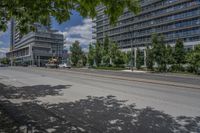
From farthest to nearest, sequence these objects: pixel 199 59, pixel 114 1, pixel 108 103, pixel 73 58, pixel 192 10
→ pixel 73 58
pixel 192 10
pixel 199 59
pixel 108 103
pixel 114 1

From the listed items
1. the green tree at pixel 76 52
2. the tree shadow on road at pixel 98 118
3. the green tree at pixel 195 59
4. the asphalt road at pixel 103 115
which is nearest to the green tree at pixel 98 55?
the green tree at pixel 76 52

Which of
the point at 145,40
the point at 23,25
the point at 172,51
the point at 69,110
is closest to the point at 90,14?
the point at 23,25

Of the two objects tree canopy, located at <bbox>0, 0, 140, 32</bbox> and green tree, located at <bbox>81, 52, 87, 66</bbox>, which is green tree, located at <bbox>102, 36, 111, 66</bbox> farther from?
tree canopy, located at <bbox>0, 0, 140, 32</bbox>

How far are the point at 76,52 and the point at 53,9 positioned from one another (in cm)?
8222

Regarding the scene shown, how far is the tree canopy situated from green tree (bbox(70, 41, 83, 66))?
79536 millimetres

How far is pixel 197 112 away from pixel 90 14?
601cm

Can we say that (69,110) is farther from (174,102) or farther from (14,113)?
(174,102)

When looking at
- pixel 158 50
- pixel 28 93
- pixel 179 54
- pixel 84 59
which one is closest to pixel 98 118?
pixel 28 93

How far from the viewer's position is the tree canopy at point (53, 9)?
5.09m

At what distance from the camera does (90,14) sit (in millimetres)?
5656

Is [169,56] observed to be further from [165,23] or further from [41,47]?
[41,47]

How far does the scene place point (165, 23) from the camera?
86500 millimetres

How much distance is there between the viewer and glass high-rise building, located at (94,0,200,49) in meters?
76.4

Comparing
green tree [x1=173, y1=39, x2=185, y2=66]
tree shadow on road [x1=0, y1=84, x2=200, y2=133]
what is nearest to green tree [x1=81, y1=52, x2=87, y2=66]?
green tree [x1=173, y1=39, x2=185, y2=66]
